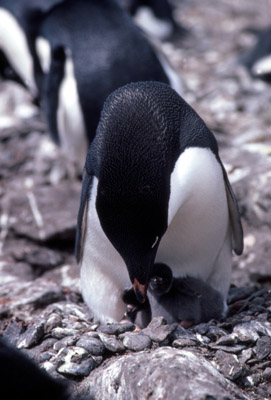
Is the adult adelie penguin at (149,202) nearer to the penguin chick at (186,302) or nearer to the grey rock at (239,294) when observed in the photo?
the penguin chick at (186,302)

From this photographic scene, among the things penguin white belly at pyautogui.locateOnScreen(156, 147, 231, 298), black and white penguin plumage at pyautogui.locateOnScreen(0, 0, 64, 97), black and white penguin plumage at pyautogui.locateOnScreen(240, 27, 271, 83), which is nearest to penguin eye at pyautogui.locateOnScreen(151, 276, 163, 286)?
penguin white belly at pyautogui.locateOnScreen(156, 147, 231, 298)

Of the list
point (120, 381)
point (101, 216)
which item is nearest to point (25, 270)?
point (101, 216)

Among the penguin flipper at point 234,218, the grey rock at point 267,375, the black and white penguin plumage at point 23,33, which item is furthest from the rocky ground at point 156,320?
the black and white penguin plumage at point 23,33

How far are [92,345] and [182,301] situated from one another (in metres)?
0.44

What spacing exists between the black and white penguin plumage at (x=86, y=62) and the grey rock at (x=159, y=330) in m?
1.56

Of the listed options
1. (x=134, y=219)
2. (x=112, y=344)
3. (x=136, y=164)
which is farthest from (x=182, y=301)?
(x=136, y=164)

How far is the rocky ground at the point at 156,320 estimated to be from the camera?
1818 mm

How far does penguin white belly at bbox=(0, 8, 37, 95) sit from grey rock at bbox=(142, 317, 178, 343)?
2.45m

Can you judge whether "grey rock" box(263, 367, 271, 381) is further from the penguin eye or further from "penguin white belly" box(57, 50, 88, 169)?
"penguin white belly" box(57, 50, 88, 169)

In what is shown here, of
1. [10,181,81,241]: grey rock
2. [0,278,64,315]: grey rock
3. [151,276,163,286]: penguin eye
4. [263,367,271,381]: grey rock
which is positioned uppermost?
[151,276,163,286]: penguin eye

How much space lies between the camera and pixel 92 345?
1.98 meters

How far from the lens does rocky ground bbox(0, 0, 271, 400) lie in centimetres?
182

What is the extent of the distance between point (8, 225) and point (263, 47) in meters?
2.89

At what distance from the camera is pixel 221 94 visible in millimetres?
4992
